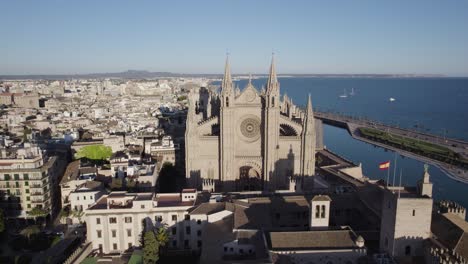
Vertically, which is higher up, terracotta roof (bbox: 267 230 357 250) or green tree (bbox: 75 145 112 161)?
terracotta roof (bbox: 267 230 357 250)

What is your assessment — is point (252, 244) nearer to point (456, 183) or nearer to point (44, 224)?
point (44, 224)

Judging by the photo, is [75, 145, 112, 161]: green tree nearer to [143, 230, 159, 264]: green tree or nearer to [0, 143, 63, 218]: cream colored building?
[0, 143, 63, 218]: cream colored building

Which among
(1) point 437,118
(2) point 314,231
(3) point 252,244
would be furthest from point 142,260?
(1) point 437,118

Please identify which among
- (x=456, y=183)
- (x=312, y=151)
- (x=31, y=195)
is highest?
(x=312, y=151)

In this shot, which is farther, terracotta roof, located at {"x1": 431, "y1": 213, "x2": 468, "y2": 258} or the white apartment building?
the white apartment building

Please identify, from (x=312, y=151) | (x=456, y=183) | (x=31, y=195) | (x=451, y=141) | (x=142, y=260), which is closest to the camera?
(x=142, y=260)

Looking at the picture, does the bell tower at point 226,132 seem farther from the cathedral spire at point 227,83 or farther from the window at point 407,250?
the window at point 407,250

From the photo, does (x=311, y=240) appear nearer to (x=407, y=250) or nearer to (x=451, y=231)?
(x=407, y=250)

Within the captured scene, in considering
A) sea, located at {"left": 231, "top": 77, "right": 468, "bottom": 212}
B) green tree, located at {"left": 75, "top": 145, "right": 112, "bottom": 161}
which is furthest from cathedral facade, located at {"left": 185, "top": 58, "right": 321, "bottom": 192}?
green tree, located at {"left": 75, "top": 145, "right": 112, "bottom": 161}
